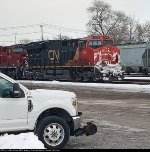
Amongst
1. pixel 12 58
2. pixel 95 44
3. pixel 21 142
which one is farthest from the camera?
pixel 12 58

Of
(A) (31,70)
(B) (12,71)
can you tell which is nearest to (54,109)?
(A) (31,70)

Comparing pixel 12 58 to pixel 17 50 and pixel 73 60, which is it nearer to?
pixel 17 50

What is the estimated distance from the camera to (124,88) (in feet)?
88.7

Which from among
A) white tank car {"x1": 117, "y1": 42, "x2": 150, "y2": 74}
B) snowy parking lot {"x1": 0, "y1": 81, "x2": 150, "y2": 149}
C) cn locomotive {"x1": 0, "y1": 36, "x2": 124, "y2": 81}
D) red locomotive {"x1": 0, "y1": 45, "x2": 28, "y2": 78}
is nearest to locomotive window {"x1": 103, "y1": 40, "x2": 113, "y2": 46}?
cn locomotive {"x1": 0, "y1": 36, "x2": 124, "y2": 81}

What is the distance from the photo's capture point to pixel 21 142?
26.9 ft

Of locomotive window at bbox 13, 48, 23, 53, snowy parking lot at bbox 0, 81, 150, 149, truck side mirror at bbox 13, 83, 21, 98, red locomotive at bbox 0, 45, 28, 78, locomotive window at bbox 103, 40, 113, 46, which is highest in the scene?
locomotive window at bbox 103, 40, 113, 46

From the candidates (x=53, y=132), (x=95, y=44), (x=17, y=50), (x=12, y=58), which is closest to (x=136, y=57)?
(x=17, y=50)

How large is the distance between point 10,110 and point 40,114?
692 millimetres

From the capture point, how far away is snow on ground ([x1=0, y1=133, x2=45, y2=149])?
796cm

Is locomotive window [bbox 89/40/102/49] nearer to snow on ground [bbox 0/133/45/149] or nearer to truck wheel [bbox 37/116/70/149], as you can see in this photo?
truck wheel [bbox 37/116/70/149]

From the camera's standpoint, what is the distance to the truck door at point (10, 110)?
28.4 ft

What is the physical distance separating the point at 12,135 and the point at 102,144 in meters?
2.24

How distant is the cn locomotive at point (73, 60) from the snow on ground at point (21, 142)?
1004 inches

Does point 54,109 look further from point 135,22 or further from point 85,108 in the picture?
point 135,22
